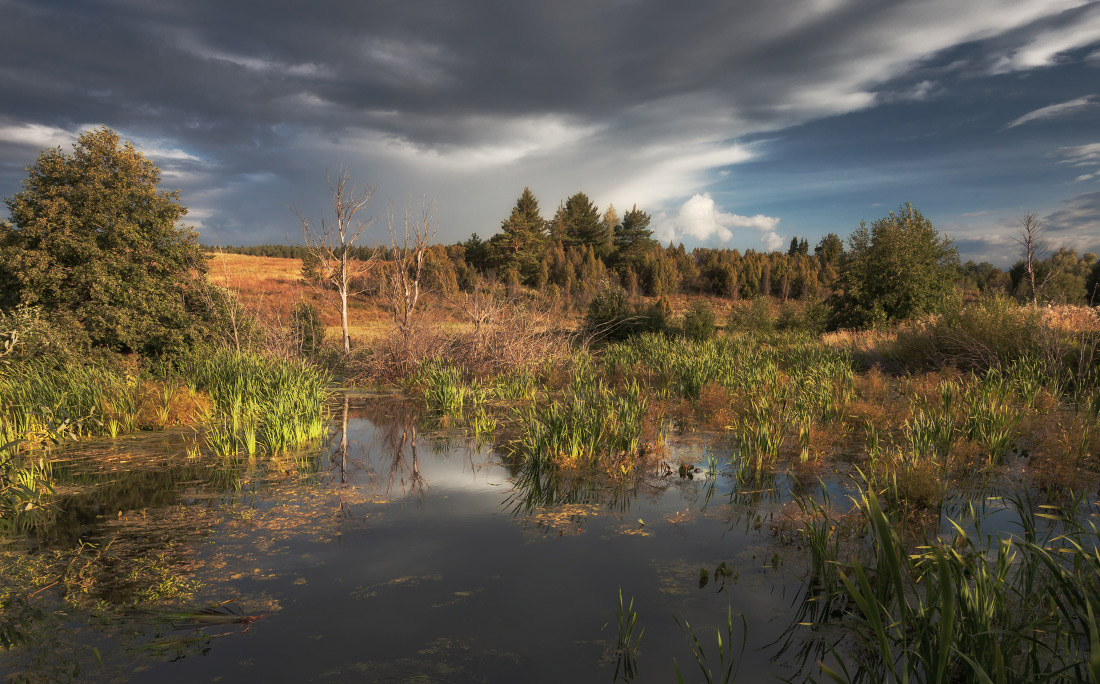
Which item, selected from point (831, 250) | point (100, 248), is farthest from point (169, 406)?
point (831, 250)

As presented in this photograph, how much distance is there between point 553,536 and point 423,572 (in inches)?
50.6

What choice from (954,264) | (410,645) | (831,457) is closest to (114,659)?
(410,645)

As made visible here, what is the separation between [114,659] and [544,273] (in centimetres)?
4855

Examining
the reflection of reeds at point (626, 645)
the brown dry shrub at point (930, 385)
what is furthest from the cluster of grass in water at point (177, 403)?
the brown dry shrub at point (930, 385)

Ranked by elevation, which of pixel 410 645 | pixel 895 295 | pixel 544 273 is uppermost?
pixel 544 273

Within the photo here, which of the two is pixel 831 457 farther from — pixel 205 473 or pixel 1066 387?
pixel 205 473

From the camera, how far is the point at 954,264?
93.0 ft

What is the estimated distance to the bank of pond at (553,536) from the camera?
333 centimetres

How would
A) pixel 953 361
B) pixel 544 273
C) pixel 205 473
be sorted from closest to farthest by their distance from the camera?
pixel 205 473 → pixel 953 361 → pixel 544 273

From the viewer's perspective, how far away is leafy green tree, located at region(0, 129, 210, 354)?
11922 mm

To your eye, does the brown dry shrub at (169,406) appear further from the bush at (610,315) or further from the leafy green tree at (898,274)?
the leafy green tree at (898,274)

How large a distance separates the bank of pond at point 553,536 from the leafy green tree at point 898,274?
58.0ft

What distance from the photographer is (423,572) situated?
465 cm

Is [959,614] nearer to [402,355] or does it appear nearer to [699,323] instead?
[402,355]
